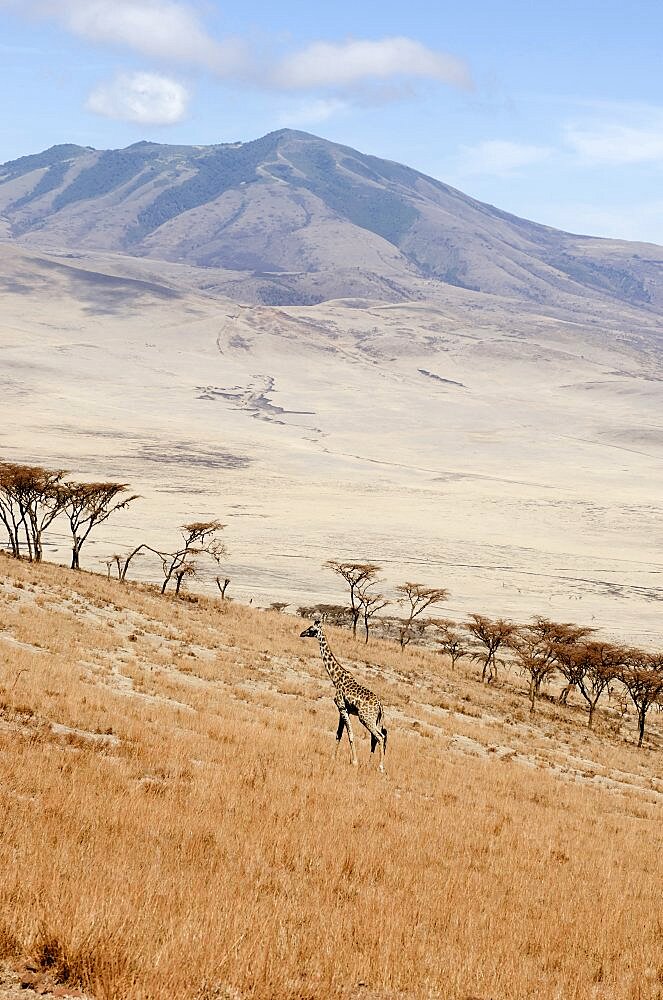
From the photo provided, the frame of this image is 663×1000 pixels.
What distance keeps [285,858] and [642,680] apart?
35.3 m

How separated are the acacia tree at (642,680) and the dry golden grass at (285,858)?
18.6 m

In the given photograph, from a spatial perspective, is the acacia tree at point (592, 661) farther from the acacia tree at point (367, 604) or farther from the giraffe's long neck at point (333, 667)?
the giraffe's long neck at point (333, 667)

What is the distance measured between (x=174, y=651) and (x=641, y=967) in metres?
21.9

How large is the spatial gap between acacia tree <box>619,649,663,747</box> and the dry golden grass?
18550mm

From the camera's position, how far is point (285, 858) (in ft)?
28.0

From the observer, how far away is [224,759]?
12.5m

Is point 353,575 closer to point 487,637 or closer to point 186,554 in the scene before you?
point 186,554

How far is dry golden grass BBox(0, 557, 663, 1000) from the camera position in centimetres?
574

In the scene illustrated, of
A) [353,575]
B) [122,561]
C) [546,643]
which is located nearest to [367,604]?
[353,575]

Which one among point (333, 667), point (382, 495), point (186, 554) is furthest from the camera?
point (382, 495)

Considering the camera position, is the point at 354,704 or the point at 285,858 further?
the point at 354,704

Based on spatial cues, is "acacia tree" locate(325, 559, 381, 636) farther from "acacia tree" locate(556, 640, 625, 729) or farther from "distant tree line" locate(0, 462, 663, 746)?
Result: "acacia tree" locate(556, 640, 625, 729)

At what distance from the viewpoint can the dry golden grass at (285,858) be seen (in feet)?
18.8

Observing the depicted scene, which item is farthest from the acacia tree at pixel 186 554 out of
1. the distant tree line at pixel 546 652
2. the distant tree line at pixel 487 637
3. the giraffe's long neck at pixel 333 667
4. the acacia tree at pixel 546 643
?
the giraffe's long neck at pixel 333 667
